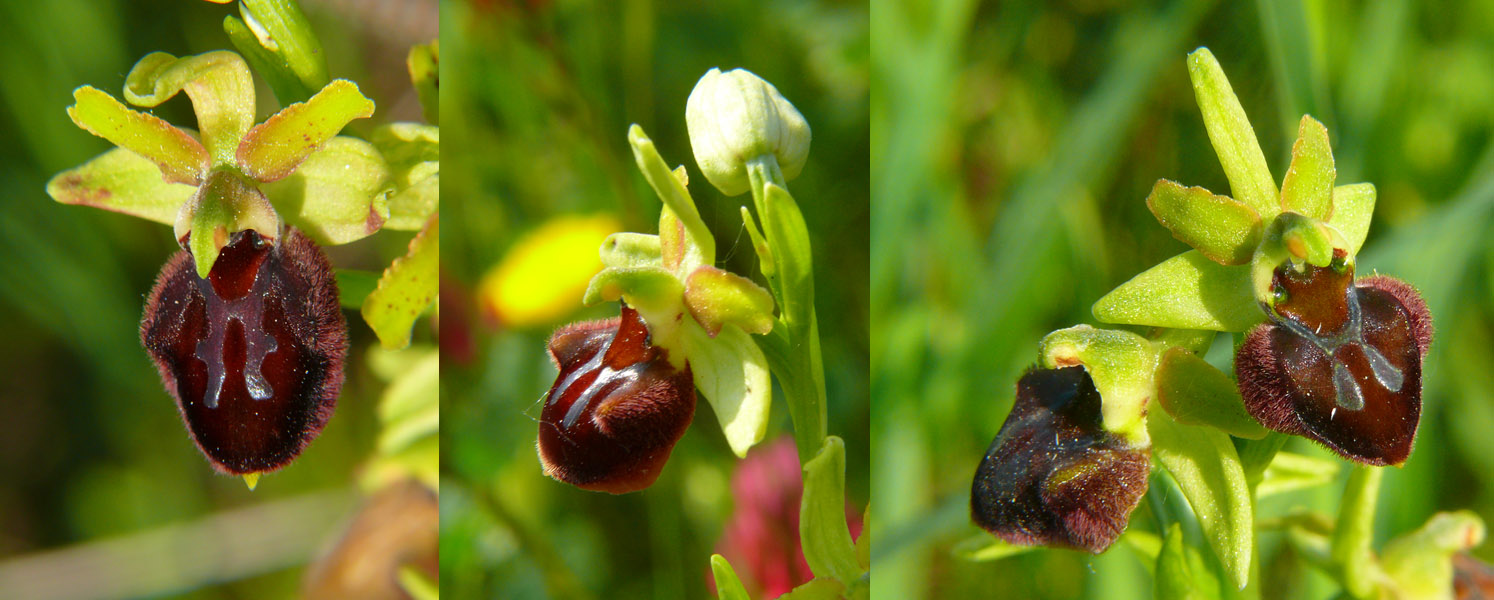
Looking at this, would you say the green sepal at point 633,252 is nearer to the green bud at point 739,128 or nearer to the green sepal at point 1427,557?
the green bud at point 739,128

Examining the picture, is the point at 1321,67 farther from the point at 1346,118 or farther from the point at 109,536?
the point at 109,536

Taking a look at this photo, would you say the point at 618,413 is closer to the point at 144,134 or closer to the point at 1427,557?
the point at 144,134

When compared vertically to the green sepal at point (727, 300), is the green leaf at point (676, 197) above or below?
above

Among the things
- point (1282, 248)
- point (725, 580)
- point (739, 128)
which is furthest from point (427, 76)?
point (1282, 248)

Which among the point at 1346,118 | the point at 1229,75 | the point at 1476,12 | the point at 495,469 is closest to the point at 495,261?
the point at 495,469

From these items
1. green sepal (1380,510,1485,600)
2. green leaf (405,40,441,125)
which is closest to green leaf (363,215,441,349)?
green leaf (405,40,441,125)

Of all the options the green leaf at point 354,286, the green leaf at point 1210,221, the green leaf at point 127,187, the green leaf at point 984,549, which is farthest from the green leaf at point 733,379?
the green leaf at point 127,187
